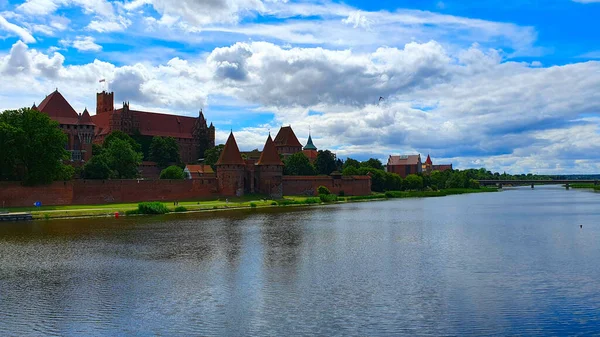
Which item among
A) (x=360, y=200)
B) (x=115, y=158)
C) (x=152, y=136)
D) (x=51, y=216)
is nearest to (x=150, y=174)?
(x=152, y=136)

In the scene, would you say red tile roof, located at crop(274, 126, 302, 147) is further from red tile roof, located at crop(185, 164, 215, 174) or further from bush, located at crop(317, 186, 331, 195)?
bush, located at crop(317, 186, 331, 195)

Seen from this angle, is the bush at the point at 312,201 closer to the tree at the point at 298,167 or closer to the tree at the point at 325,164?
the tree at the point at 298,167

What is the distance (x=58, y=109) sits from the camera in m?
60.7

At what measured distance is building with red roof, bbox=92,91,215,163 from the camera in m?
76.1

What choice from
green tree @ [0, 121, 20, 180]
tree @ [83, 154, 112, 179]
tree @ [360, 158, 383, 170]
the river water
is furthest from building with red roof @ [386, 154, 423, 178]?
the river water

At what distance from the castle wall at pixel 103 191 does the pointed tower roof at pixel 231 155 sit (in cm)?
214

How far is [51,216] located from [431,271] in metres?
27.6

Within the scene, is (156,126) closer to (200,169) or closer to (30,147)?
(200,169)

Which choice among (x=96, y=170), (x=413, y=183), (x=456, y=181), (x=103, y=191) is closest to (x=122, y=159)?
(x=96, y=170)

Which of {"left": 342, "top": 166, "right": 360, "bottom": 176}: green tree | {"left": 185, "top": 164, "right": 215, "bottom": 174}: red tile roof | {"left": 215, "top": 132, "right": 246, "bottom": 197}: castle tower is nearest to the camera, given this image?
{"left": 215, "top": 132, "right": 246, "bottom": 197}: castle tower

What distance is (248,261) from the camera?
1891 cm

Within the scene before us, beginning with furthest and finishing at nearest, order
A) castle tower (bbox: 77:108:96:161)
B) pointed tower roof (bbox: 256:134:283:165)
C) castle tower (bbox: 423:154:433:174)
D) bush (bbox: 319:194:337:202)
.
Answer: castle tower (bbox: 423:154:433:174) → castle tower (bbox: 77:108:96:161) → bush (bbox: 319:194:337:202) → pointed tower roof (bbox: 256:134:283:165)

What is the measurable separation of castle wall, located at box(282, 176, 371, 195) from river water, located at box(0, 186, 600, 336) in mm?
33401

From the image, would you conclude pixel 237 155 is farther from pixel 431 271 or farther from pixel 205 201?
pixel 431 271
